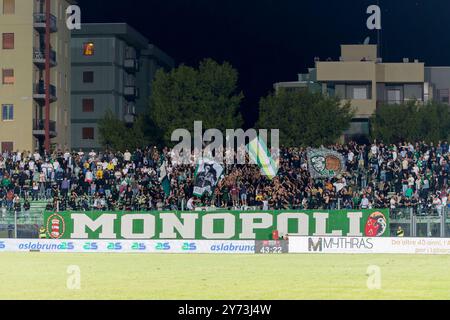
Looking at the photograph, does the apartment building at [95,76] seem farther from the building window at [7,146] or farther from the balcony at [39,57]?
the building window at [7,146]

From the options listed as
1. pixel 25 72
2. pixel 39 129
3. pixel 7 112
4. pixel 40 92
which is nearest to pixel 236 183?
pixel 39 129

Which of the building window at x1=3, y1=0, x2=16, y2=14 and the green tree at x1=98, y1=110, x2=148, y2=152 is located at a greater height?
the building window at x1=3, y1=0, x2=16, y2=14

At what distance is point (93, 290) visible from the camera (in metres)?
32.0

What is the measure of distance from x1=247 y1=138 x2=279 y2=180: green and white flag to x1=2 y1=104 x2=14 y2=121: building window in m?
36.3

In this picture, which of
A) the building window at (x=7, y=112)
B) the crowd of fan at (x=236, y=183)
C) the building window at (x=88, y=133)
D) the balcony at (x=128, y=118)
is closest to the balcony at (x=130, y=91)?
the balcony at (x=128, y=118)

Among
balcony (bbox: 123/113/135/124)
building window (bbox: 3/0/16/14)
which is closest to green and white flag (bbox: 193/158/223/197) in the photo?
building window (bbox: 3/0/16/14)

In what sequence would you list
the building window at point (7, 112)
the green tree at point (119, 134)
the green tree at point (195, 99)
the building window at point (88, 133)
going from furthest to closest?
the building window at point (88, 133) → the green tree at point (119, 134) → the building window at point (7, 112) → the green tree at point (195, 99)

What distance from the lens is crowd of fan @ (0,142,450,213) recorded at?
55062 millimetres

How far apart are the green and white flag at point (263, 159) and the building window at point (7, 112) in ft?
119

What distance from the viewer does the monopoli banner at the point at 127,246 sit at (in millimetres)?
50812

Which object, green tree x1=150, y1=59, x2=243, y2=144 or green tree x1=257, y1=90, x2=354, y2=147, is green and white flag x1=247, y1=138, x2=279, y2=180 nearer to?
green tree x1=150, y1=59, x2=243, y2=144

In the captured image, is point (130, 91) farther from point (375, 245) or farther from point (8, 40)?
point (375, 245)

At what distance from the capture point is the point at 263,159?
60.8 meters
